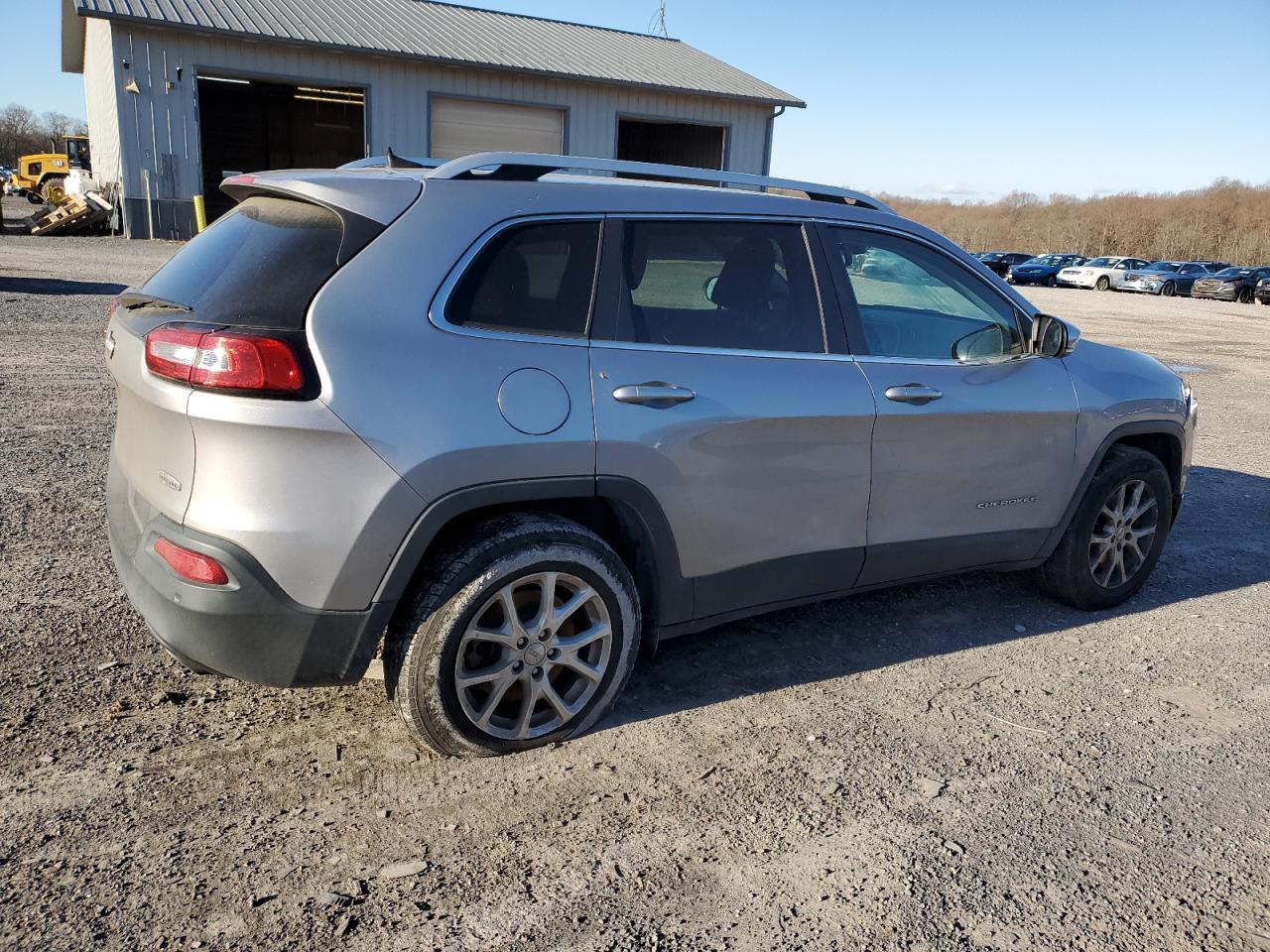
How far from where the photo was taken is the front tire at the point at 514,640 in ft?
9.74

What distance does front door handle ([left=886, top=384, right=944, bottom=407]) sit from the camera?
376 cm

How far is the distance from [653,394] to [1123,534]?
8.93 feet

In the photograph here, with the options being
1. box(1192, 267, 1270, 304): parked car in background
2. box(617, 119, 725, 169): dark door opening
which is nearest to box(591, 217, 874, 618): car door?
box(617, 119, 725, 169): dark door opening

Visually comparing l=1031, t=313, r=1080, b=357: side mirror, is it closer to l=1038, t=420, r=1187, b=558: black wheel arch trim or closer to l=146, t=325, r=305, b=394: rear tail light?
l=1038, t=420, r=1187, b=558: black wheel arch trim

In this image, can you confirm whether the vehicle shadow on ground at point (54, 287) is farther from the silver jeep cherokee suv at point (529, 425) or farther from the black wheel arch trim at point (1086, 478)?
the black wheel arch trim at point (1086, 478)

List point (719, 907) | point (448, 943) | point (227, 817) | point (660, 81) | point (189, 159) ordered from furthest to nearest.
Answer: point (660, 81) < point (189, 159) < point (227, 817) < point (719, 907) < point (448, 943)

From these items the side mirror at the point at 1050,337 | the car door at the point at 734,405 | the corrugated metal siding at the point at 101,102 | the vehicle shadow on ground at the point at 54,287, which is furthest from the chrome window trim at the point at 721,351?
the corrugated metal siding at the point at 101,102

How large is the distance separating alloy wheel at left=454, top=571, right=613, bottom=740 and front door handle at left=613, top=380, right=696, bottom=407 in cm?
59

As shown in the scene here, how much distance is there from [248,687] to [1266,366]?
629 inches

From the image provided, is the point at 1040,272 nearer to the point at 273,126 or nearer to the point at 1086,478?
the point at 273,126

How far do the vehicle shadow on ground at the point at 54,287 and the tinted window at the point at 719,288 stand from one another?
12972 millimetres

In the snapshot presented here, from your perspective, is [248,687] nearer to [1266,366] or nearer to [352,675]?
[352,675]

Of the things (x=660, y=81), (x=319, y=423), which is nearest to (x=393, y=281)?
(x=319, y=423)

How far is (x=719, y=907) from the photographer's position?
2553mm
